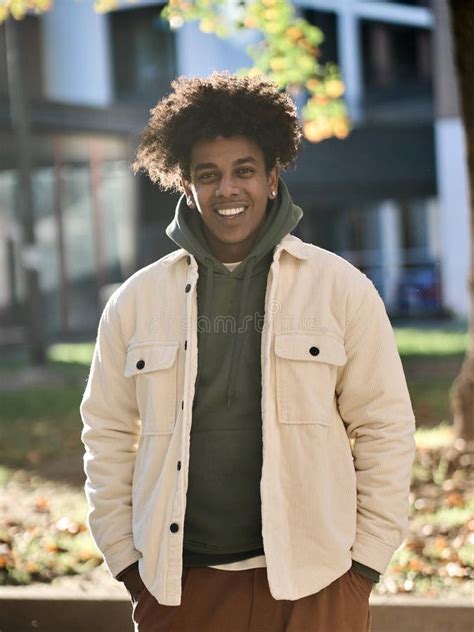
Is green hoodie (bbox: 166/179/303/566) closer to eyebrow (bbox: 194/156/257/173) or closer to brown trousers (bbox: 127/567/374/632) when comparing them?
brown trousers (bbox: 127/567/374/632)

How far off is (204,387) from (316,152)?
2411 cm

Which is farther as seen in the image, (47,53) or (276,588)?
(47,53)

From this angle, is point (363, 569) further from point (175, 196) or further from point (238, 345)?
point (175, 196)

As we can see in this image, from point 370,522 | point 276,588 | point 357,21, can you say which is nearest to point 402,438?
point 370,522

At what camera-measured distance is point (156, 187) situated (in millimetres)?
23781

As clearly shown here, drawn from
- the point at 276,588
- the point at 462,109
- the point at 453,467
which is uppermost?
the point at 462,109

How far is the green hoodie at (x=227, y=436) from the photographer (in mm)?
3057

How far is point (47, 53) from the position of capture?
25.6 m

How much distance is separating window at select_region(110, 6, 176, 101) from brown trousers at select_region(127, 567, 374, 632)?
Result: 24.4 metres

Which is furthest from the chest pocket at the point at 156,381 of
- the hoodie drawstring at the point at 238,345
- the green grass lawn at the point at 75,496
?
the green grass lawn at the point at 75,496

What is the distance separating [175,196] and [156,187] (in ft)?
8.81

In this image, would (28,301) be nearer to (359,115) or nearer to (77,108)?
(77,108)

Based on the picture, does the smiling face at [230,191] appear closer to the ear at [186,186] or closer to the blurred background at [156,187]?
the ear at [186,186]

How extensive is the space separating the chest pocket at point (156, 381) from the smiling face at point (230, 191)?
31 centimetres
